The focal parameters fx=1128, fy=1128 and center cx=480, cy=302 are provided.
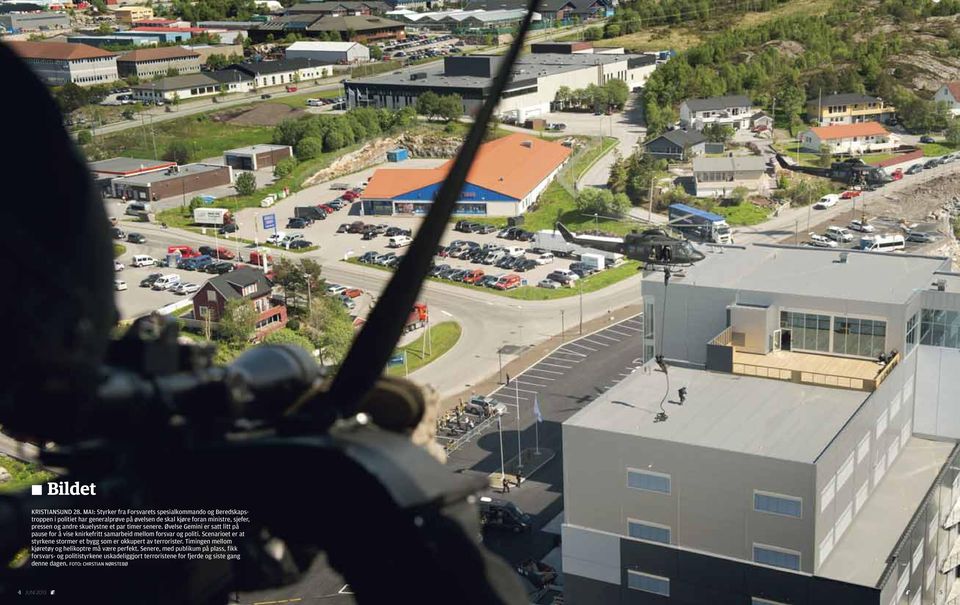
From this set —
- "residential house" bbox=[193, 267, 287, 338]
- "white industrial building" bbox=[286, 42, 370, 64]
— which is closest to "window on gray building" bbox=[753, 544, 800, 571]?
"residential house" bbox=[193, 267, 287, 338]

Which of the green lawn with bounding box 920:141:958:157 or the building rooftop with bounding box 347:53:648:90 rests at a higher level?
the building rooftop with bounding box 347:53:648:90

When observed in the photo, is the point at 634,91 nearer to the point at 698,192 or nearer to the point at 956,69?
the point at 956,69

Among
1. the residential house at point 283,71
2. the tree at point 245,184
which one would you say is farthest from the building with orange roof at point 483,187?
the residential house at point 283,71

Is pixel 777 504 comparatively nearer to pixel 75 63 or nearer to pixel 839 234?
pixel 839 234

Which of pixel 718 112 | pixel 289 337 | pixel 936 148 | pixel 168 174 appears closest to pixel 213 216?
pixel 168 174

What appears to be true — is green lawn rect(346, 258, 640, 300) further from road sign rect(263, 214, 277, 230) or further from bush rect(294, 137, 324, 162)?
bush rect(294, 137, 324, 162)

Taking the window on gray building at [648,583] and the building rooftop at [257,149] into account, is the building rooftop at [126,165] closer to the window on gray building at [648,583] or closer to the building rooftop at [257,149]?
the building rooftop at [257,149]

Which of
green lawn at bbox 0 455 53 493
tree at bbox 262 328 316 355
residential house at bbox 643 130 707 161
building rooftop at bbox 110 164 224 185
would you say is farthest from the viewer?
residential house at bbox 643 130 707 161
